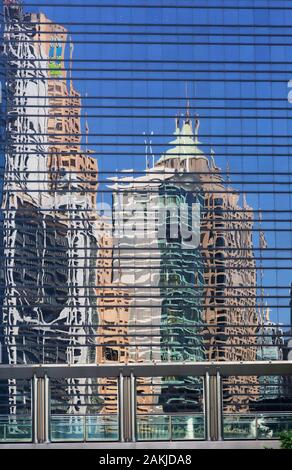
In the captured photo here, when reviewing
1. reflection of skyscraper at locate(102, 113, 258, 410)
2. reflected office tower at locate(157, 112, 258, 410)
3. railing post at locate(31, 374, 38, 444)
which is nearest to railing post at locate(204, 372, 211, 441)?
reflection of skyscraper at locate(102, 113, 258, 410)

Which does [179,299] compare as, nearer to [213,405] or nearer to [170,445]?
[213,405]

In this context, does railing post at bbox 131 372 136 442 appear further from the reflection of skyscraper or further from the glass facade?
the reflection of skyscraper

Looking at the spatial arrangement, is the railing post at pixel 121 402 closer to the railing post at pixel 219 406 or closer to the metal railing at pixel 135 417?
the metal railing at pixel 135 417

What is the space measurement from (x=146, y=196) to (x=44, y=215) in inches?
231

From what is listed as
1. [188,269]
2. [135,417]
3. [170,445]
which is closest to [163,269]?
[188,269]

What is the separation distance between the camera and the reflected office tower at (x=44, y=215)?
174 ft

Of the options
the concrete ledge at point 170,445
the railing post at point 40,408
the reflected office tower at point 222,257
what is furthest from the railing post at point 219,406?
the railing post at point 40,408

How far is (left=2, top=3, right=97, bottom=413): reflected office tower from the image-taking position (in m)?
52.9

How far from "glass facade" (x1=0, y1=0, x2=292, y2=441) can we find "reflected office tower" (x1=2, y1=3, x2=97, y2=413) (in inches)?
3.1

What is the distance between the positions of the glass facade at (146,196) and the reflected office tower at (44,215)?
8cm

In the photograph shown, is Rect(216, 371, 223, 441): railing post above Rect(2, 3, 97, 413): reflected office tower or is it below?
below

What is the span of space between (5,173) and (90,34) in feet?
30.7

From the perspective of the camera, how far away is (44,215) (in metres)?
53.5

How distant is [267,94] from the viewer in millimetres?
55500
